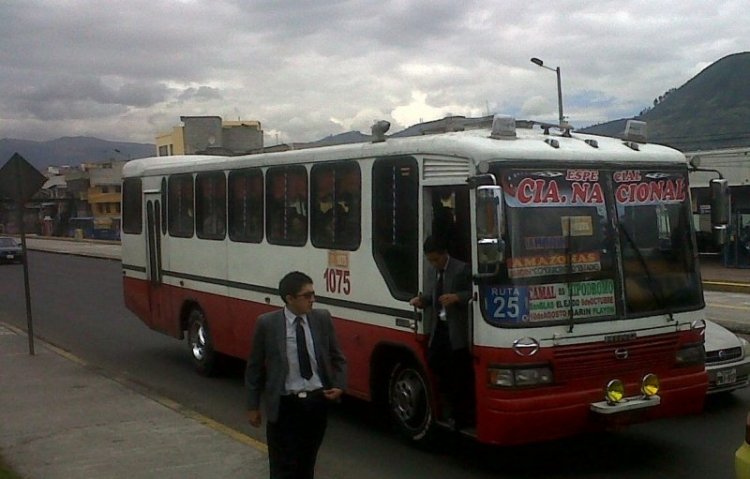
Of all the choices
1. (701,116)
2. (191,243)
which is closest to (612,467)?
(191,243)

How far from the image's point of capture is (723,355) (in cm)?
957

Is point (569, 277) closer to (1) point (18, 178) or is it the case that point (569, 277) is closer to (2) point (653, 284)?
(2) point (653, 284)

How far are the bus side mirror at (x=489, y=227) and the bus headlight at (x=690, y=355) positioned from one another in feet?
6.19

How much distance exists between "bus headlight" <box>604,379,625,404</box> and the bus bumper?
0.05 m

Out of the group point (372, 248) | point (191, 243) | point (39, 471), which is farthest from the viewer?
point (191, 243)

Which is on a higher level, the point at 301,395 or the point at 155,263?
the point at 155,263

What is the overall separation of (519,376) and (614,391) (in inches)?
32.6

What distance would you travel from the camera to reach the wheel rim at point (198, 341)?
12.5m

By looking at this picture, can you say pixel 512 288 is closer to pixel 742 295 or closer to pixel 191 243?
pixel 191 243

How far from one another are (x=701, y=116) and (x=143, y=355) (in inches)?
3462

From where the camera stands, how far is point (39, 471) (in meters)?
7.68

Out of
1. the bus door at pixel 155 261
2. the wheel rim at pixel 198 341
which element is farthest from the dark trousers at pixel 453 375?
the bus door at pixel 155 261

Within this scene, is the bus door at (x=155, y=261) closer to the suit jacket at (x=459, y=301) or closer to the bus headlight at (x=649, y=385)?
the suit jacket at (x=459, y=301)

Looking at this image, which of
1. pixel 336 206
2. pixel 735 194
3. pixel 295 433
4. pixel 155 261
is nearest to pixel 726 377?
pixel 336 206
